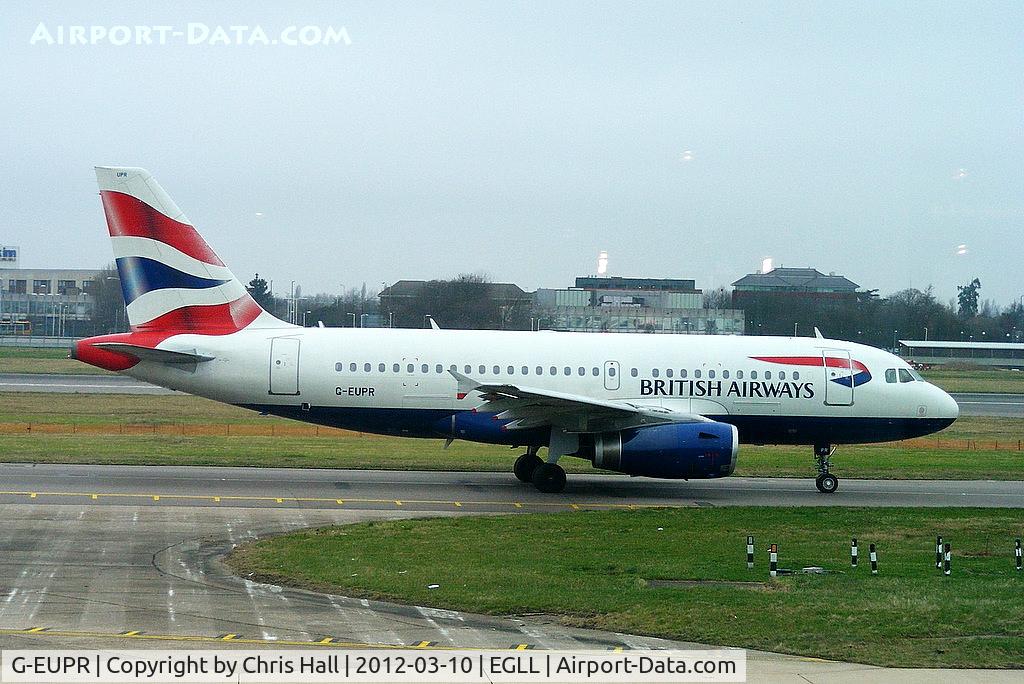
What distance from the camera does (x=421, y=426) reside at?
26.3m

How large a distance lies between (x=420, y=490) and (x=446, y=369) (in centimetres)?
298

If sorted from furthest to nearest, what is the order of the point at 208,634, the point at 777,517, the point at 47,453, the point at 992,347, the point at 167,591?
the point at 992,347
the point at 47,453
the point at 777,517
the point at 167,591
the point at 208,634

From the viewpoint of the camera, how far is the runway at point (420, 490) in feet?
75.1

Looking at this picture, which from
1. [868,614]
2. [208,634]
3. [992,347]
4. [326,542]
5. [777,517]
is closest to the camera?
[208,634]

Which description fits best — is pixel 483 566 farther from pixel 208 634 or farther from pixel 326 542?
pixel 208 634

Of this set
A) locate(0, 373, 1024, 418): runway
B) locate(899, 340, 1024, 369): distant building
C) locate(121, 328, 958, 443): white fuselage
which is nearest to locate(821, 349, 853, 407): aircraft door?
locate(121, 328, 958, 443): white fuselage

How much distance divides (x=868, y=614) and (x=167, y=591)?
8924 millimetres

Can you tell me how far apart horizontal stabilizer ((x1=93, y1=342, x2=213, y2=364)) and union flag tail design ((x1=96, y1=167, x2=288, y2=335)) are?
0.98 metres

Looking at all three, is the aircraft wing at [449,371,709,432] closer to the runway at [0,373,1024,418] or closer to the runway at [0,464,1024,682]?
the runway at [0,464,1024,682]

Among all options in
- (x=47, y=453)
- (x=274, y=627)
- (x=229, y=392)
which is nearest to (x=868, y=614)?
(x=274, y=627)

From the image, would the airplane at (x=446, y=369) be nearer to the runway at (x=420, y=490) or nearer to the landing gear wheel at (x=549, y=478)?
the landing gear wheel at (x=549, y=478)

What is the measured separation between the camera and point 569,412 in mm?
24531

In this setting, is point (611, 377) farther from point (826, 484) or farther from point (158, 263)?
point (158, 263)

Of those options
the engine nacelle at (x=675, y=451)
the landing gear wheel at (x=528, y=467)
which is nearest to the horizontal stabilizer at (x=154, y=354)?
the landing gear wheel at (x=528, y=467)
